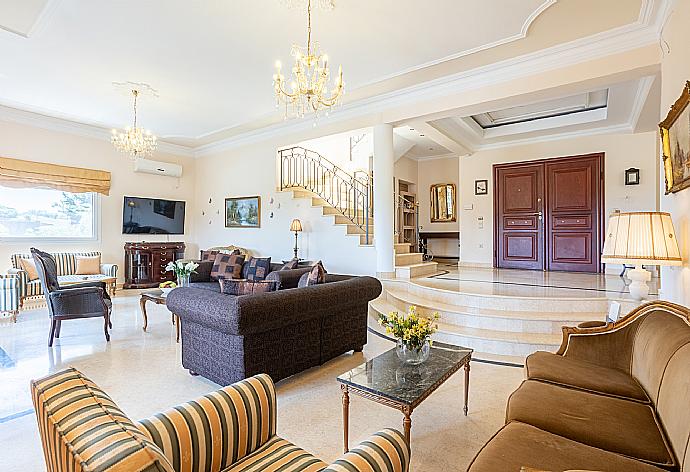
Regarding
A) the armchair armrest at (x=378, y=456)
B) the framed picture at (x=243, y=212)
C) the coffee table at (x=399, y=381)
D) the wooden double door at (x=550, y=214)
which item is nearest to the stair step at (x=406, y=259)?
the wooden double door at (x=550, y=214)

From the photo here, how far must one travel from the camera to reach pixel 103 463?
2.25ft

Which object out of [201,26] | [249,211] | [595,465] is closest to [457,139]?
[249,211]

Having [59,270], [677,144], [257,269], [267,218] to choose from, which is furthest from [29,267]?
[677,144]

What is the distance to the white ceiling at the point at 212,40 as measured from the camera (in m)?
3.52

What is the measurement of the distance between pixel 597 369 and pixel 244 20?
13.7 ft

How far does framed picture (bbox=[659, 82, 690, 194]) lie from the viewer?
2555 millimetres

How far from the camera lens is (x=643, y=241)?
276 cm

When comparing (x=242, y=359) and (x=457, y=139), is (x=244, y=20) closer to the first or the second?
(x=242, y=359)

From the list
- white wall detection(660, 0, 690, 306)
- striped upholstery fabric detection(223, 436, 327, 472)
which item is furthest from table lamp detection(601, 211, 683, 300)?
striped upholstery fabric detection(223, 436, 327, 472)

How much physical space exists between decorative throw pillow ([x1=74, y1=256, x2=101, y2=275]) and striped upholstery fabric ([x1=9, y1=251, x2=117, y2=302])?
82 millimetres

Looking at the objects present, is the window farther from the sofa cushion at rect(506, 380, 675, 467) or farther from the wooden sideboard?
the sofa cushion at rect(506, 380, 675, 467)

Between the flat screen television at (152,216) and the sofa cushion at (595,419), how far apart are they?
8345mm

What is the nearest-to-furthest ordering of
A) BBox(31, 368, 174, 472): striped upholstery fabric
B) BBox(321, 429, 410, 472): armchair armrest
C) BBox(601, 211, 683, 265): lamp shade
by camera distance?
→ BBox(31, 368, 174, 472): striped upholstery fabric
BBox(321, 429, 410, 472): armchair armrest
BBox(601, 211, 683, 265): lamp shade

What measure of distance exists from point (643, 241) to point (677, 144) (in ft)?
2.66
